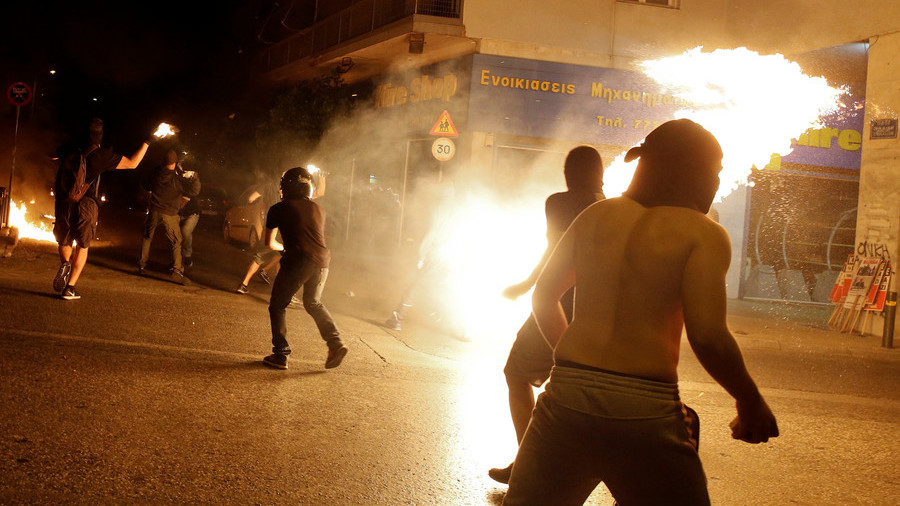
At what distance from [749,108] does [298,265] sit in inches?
242

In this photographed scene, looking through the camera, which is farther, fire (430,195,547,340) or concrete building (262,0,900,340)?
concrete building (262,0,900,340)

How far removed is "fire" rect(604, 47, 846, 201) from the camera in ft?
30.3

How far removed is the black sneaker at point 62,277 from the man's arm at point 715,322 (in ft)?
27.3

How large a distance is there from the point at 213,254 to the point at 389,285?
3781 mm

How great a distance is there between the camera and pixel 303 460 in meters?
4.68

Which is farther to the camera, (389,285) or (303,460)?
(389,285)

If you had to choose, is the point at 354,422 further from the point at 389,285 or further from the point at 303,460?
the point at 389,285

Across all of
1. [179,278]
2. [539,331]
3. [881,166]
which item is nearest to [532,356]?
[539,331]

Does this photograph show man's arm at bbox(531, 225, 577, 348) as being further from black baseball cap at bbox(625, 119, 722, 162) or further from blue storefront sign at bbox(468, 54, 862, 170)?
blue storefront sign at bbox(468, 54, 862, 170)

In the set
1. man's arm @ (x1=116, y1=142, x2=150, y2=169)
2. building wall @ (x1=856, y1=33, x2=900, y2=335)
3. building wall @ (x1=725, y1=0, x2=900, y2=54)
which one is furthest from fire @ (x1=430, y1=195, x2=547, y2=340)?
building wall @ (x1=725, y1=0, x2=900, y2=54)

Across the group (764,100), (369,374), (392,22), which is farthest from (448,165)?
(369,374)

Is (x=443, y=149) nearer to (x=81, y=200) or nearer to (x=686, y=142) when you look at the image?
(x=81, y=200)

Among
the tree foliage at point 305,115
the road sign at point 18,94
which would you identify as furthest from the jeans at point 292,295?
the tree foliage at point 305,115

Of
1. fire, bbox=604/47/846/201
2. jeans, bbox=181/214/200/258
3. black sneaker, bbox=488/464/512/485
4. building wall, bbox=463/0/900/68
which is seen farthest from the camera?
building wall, bbox=463/0/900/68
